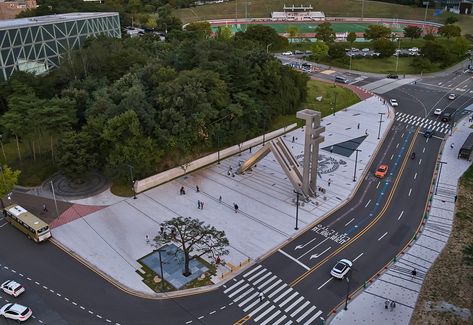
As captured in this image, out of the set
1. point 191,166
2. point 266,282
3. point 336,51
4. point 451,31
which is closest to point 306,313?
point 266,282

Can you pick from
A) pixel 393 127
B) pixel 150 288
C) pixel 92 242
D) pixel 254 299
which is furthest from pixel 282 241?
pixel 393 127

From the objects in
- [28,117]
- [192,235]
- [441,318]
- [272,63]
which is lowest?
[441,318]

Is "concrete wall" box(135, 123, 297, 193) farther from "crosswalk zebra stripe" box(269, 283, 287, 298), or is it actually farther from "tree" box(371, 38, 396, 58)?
"tree" box(371, 38, 396, 58)

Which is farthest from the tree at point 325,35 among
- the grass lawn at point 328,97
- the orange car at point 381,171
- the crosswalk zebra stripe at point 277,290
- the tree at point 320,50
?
the crosswalk zebra stripe at point 277,290

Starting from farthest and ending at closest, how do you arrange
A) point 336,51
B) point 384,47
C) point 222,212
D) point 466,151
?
1. point 384,47
2. point 336,51
3. point 466,151
4. point 222,212

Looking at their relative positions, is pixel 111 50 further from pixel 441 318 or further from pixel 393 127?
pixel 441 318

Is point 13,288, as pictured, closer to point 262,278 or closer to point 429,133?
point 262,278
